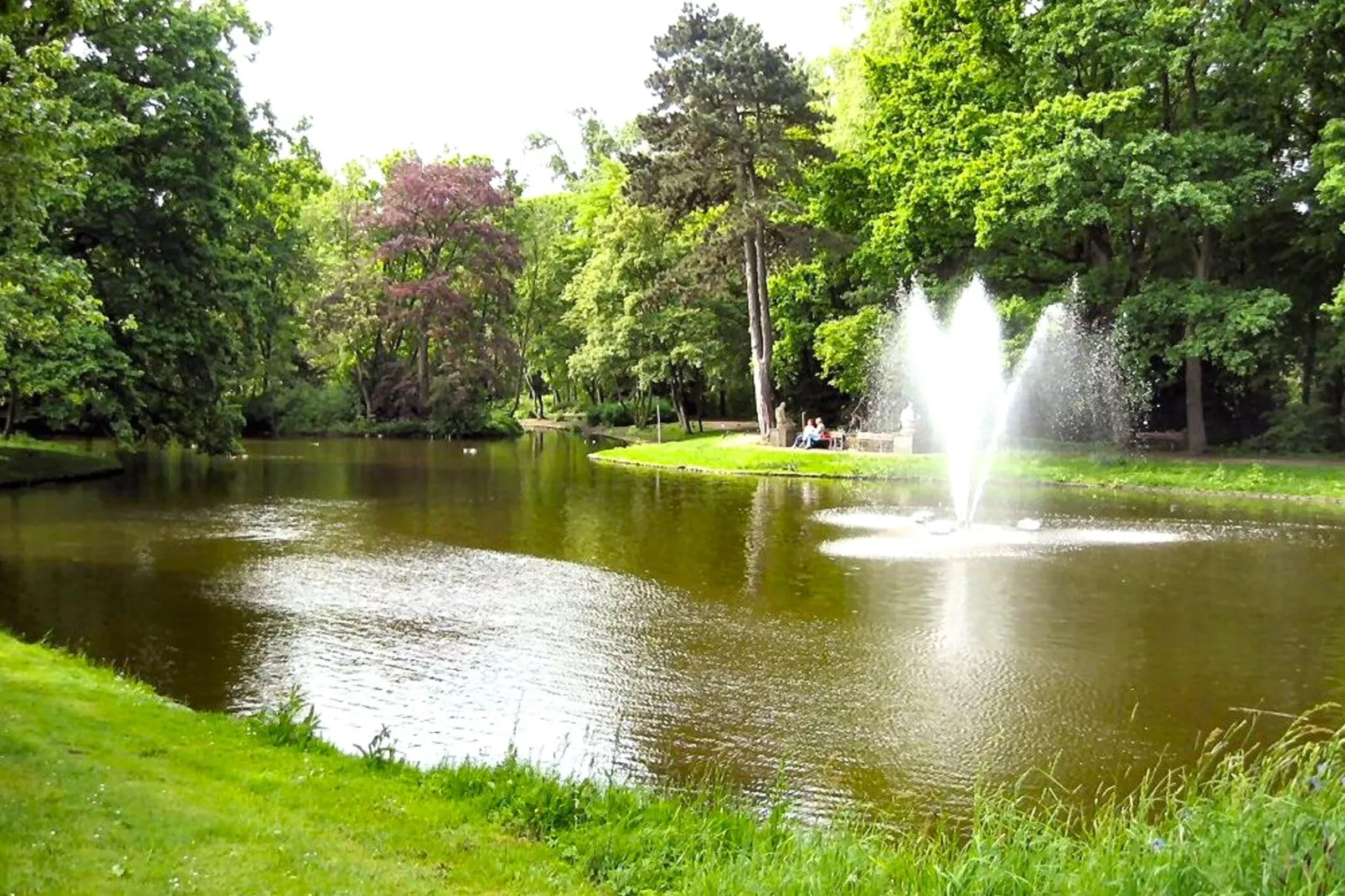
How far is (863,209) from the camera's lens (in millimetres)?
41875

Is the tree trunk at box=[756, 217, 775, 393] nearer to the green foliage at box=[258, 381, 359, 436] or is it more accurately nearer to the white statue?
the white statue

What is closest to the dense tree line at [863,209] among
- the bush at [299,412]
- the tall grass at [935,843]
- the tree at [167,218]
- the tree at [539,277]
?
the tree at [167,218]

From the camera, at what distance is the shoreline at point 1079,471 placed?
29.2 metres

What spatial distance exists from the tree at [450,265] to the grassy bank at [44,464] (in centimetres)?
2484

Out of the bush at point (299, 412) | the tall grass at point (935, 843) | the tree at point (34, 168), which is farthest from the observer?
the bush at point (299, 412)

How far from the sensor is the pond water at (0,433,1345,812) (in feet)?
30.6

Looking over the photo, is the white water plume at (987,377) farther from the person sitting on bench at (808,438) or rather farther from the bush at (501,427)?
the bush at (501,427)

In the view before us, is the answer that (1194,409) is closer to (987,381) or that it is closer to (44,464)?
(987,381)

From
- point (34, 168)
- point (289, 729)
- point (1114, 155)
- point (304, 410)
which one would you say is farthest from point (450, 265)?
point (289, 729)

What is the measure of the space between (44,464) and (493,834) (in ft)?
98.5

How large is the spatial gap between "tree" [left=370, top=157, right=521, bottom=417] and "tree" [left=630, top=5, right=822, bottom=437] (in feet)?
70.6

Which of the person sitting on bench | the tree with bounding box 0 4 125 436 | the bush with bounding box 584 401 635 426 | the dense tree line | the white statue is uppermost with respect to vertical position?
the dense tree line

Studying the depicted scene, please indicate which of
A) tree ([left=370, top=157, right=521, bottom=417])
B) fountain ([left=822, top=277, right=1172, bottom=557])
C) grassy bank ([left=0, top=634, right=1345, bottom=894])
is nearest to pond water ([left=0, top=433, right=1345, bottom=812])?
grassy bank ([left=0, top=634, right=1345, bottom=894])

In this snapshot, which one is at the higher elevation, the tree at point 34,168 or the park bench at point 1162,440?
the tree at point 34,168
